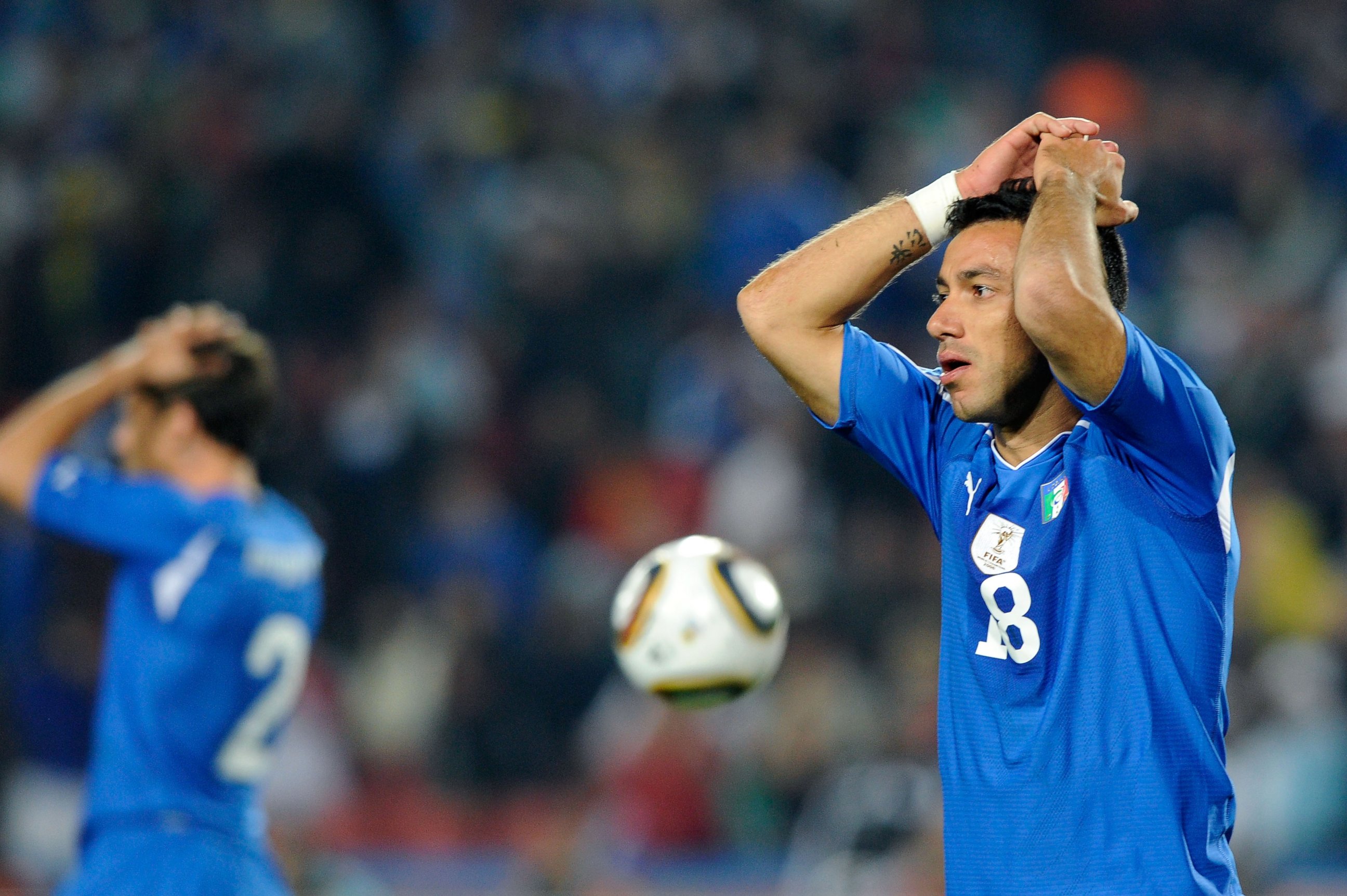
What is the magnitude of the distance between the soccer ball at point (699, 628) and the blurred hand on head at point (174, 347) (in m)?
1.63

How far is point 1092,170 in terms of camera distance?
3.26 m

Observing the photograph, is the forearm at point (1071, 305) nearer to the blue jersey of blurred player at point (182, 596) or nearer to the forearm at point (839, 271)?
the forearm at point (839, 271)

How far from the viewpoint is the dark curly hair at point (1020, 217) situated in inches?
132

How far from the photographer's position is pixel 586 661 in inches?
367

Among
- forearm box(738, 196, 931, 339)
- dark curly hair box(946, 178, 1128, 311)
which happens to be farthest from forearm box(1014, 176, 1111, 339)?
forearm box(738, 196, 931, 339)

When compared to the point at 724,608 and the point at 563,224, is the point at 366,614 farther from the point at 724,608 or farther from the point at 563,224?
the point at 724,608

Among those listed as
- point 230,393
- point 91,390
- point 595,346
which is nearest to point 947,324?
point 230,393

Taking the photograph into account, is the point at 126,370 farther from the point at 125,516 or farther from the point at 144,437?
the point at 125,516

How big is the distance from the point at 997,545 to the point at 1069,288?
58cm

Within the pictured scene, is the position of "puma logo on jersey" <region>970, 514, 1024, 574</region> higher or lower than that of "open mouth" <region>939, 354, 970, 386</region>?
lower

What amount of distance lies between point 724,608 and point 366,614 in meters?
5.50

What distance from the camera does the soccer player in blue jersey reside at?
10.1 feet

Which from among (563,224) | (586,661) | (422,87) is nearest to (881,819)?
(586,661)

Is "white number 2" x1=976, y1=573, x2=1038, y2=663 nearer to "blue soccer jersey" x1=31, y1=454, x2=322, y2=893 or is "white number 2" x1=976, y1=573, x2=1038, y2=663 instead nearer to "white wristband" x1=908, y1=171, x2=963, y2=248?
"white wristband" x1=908, y1=171, x2=963, y2=248
